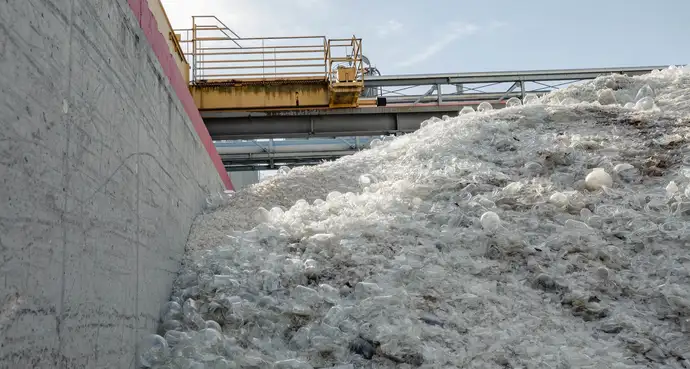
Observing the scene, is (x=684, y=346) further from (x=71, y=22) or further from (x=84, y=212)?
(x=71, y=22)

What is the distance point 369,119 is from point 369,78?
0.97m

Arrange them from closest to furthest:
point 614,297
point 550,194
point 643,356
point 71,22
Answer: point 71,22, point 643,356, point 614,297, point 550,194

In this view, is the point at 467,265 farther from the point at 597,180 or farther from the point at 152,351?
the point at 152,351

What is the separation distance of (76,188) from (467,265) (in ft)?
7.77

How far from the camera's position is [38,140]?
1.80 metres

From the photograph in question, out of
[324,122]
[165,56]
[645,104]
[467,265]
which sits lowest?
[467,265]

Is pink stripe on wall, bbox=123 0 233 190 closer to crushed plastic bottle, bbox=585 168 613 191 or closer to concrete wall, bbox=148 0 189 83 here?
concrete wall, bbox=148 0 189 83

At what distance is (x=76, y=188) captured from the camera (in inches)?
81.4

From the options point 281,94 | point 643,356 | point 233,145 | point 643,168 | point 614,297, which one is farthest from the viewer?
point 233,145

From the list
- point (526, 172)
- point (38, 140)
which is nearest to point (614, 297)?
point (526, 172)

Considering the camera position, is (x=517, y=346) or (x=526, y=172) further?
(x=526, y=172)

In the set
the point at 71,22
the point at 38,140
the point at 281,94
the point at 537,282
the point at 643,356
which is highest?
the point at 281,94

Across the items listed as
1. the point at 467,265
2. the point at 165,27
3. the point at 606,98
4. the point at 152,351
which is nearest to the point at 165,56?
the point at 152,351

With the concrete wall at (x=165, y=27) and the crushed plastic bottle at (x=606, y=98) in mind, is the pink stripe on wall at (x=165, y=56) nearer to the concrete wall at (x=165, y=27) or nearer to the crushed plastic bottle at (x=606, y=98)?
the concrete wall at (x=165, y=27)
